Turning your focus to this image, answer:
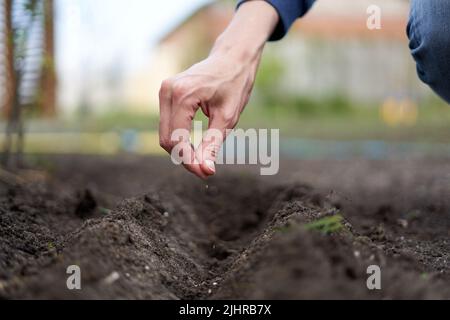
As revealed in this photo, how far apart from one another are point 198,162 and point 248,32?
1.36 feet

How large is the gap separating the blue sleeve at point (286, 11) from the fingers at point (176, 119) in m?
0.42

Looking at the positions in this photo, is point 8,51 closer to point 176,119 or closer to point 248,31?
point 248,31

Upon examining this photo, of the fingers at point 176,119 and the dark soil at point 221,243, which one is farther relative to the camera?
the fingers at point 176,119

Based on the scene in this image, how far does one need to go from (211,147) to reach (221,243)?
777mm

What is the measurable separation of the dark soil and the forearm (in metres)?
0.42

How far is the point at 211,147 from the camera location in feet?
4.16

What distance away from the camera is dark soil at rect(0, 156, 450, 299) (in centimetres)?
94

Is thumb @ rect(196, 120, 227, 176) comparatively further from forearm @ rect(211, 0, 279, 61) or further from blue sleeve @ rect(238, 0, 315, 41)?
blue sleeve @ rect(238, 0, 315, 41)

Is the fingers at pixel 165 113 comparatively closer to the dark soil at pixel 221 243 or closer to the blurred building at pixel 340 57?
the dark soil at pixel 221 243

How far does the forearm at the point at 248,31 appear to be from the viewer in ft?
4.64

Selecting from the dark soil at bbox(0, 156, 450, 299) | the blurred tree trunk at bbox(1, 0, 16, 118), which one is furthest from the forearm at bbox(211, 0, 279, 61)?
the blurred tree trunk at bbox(1, 0, 16, 118)

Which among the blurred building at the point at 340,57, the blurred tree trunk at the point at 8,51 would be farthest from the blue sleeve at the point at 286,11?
the blurred building at the point at 340,57

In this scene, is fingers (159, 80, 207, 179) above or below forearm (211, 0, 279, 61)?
below
